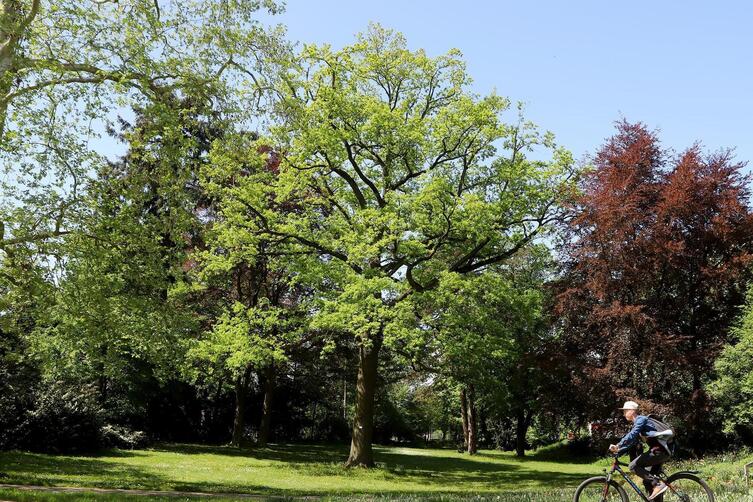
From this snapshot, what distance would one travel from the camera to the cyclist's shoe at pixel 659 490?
8750 millimetres

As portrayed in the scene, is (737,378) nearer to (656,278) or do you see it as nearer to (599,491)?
(656,278)

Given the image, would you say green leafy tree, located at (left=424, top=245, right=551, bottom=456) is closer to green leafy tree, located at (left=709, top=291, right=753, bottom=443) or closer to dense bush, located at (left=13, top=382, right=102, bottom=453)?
green leafy tree, located at (left=709, top=291, right=753, bottom=443)

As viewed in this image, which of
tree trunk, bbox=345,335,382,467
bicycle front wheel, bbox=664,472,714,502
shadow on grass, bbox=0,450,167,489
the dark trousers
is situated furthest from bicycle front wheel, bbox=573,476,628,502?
tree trunk, bbox=345,335,382,467

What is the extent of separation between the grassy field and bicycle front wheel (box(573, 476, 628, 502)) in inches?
31.2

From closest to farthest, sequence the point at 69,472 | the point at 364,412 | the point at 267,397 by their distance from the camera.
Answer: the point at 69,472
the point at 364,412
the point at 267,397

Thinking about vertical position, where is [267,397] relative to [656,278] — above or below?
below

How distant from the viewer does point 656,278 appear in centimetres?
2228

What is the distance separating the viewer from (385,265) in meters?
21.5

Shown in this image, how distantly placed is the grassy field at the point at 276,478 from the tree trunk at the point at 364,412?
69cm

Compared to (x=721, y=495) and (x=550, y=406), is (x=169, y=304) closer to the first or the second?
(x=721, y=495)

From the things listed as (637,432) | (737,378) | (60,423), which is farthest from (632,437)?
(60,423)

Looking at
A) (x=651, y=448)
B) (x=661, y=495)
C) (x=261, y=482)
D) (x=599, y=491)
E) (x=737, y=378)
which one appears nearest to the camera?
(x=661, y=495)

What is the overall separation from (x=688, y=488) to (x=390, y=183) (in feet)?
50.4

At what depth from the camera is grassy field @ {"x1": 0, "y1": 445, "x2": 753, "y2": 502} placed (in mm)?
Result: 12609
